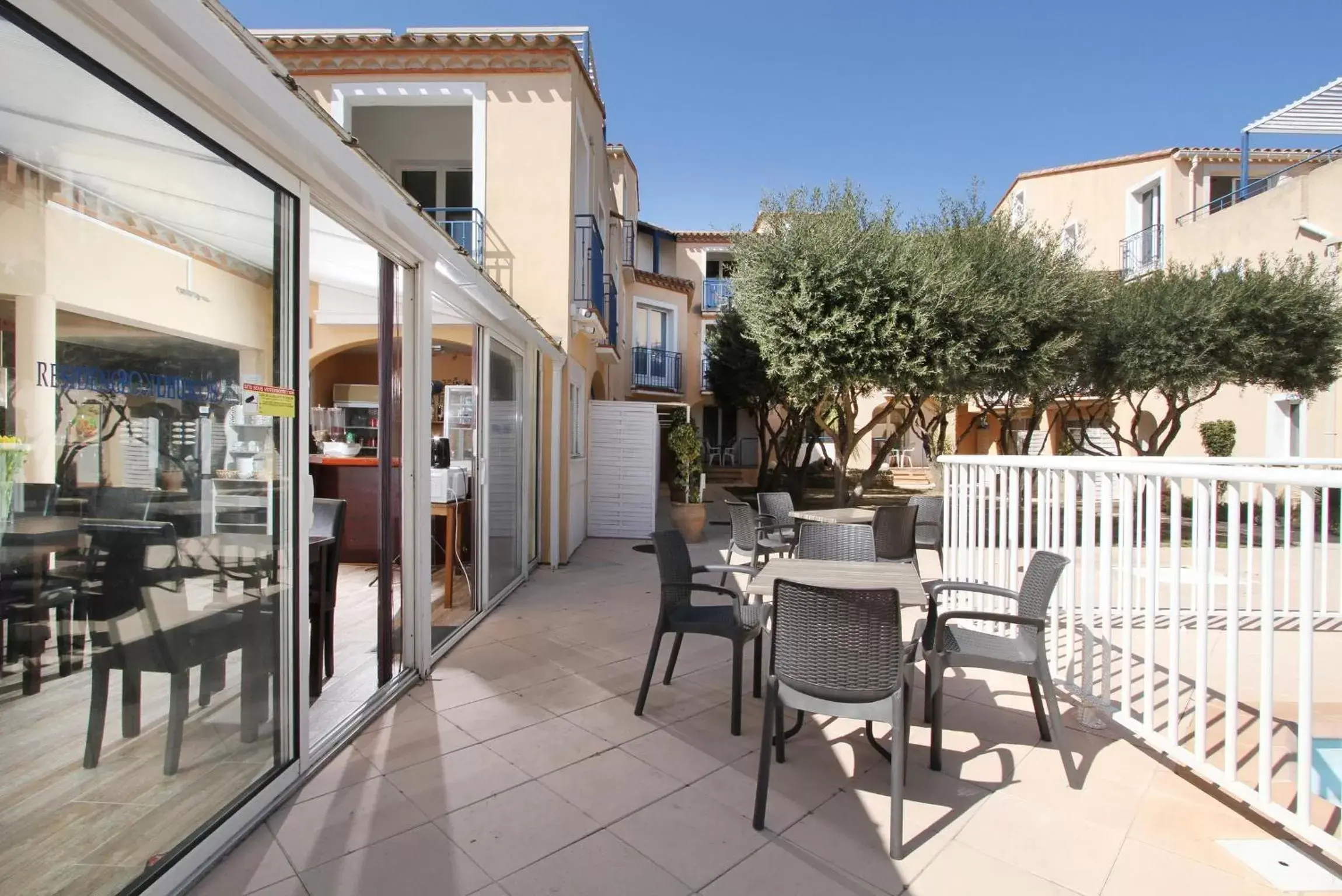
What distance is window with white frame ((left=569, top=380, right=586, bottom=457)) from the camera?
27.1 feet

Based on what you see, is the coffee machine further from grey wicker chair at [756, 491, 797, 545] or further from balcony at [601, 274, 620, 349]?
balcony at [601, 274, 620, 349]

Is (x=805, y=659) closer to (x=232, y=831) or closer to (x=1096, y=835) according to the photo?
(x=1096, y=835)

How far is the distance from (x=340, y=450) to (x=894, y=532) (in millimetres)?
5410

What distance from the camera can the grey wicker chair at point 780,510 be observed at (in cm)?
678

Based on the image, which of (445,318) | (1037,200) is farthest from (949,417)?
(445,318)

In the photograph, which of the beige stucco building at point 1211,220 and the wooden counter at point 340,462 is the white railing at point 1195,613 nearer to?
the wooden counter at point 340,462

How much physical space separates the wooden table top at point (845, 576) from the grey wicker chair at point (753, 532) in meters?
2.24

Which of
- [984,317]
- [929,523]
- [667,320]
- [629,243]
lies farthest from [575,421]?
[667,320]

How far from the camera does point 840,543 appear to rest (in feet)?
13.9

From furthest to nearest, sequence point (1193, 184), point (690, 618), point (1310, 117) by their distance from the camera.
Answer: point (1193, 184), point (1310, 117), point (690, 618)

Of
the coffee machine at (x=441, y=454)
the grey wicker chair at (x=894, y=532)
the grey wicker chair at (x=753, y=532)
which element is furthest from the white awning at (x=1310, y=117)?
the coffee machine at (x=441, y=454)

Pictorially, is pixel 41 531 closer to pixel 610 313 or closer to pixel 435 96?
pixel 435 96

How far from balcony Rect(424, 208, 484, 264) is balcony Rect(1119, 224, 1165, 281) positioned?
1567cm

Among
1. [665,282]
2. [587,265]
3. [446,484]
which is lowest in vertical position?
[446,484]
